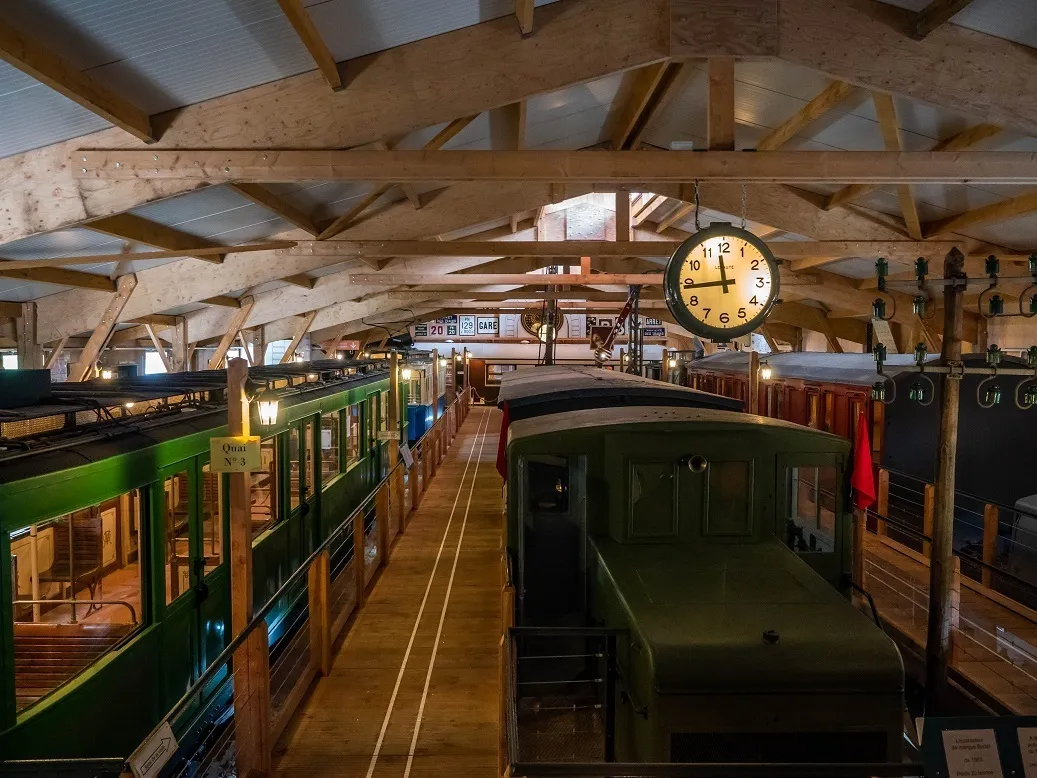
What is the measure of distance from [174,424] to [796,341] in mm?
21405

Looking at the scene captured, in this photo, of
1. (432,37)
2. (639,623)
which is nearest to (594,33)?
(432,37)

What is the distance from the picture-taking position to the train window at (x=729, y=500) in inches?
179

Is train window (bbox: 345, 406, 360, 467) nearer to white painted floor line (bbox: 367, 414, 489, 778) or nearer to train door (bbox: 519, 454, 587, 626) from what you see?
white painted floor line (bbox: 367, 414, 489, 778)

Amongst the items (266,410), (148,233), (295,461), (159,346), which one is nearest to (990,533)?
(266,410)

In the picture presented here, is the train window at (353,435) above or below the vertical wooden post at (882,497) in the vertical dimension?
above

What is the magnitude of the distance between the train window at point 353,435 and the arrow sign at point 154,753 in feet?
25.8

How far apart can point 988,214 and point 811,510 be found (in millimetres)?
6368

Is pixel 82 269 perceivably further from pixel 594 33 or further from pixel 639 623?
pixel 639 623

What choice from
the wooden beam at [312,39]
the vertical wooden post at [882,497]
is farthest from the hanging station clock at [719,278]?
the vertical wooden post at [882,497]

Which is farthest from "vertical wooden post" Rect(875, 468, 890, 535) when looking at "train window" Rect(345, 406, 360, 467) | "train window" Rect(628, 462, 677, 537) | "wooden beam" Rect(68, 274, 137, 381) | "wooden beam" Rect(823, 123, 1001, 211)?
"wooden beam" Rect(68, 274, 137, 381)

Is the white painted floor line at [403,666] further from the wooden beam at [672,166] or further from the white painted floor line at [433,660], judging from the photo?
the wooden beam at [672,166]

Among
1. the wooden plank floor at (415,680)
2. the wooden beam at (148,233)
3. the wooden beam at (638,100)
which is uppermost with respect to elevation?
the wooden beam at (638,100)

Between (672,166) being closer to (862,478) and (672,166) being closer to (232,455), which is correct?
(862,478)

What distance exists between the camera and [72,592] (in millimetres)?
5465
